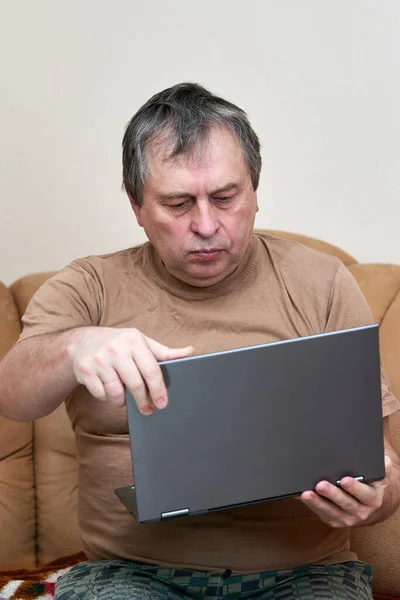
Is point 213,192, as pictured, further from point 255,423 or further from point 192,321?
point 255,423

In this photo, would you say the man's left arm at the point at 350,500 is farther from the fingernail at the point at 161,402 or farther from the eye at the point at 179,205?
the eye at the point at 179,205

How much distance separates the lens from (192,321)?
4.85 feet

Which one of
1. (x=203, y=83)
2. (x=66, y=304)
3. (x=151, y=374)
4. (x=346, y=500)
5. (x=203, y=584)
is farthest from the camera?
(x=203, y=83)

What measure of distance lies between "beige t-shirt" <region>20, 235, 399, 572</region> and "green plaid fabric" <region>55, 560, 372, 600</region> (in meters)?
0.02

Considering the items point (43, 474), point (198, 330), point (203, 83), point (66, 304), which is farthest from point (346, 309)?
point (203, 83)

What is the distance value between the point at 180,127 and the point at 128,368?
0.54 meters

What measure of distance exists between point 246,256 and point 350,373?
0.47 m

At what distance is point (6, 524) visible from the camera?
1.84m

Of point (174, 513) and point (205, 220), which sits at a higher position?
point (205, 220)

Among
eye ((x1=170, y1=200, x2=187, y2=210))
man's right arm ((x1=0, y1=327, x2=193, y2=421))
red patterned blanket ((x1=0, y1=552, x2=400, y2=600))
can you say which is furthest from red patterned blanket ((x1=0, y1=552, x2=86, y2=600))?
eye ((x1=170, y1=200, x2=187, y2=210))

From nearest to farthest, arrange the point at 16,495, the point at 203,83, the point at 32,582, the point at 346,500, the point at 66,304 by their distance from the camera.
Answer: the point at 346,500 < the point at 66,304 < the point at 32,582 < the point at 16,495 < the point at 203,83

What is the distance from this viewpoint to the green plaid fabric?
1.31 metres

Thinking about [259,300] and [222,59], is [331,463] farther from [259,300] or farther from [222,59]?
[222,59]

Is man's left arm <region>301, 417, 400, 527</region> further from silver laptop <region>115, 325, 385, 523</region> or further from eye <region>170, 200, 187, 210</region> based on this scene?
eye <region>170, 200, 187, 210</region>
